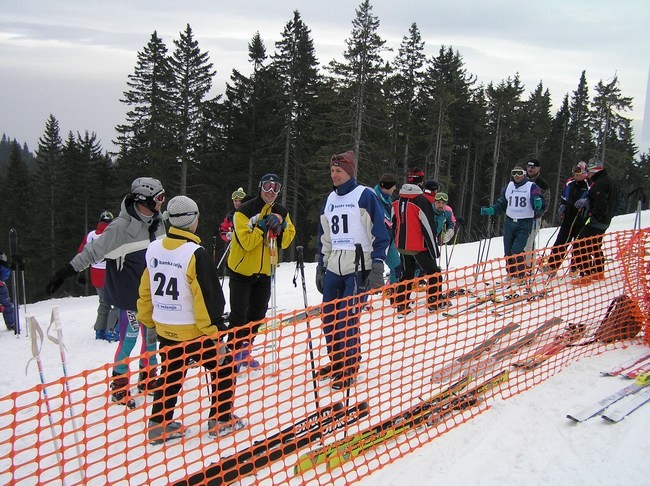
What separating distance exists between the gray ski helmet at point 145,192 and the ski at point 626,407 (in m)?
4.11

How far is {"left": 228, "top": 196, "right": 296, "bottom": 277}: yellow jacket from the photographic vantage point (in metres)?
4.23

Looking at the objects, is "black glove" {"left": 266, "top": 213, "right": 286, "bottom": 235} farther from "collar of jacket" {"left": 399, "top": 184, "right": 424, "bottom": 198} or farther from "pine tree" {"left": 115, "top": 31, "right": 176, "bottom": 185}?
"pine tree" {"left": 115, "top": 31, "right": 176, "bottom": 185}

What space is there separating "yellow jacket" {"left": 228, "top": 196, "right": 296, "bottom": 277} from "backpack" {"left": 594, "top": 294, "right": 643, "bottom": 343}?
3518 millimetres

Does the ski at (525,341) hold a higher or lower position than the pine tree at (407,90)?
lower

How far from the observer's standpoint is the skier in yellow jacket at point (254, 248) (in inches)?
167

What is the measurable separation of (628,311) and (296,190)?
2347 centimetres

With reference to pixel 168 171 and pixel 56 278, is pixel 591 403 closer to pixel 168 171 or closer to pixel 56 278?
pixel 56 278

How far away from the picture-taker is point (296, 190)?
27.4 m

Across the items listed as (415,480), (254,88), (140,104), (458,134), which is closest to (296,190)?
(254,88)

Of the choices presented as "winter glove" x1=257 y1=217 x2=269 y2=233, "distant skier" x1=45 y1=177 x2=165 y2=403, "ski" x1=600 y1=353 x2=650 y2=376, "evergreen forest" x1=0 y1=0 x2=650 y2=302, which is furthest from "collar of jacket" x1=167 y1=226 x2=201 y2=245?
"evergreen forest" x1=0 y1=0 x2=650 y2=302

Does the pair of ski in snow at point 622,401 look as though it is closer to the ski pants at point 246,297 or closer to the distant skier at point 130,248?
the ski pants at point 246,297

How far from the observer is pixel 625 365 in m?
4.14

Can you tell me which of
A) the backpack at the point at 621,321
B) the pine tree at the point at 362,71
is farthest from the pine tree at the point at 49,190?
the backpack at the point at 621,321

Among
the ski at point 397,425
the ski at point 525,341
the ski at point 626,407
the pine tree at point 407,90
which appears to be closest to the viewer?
the ski at point 397,425
